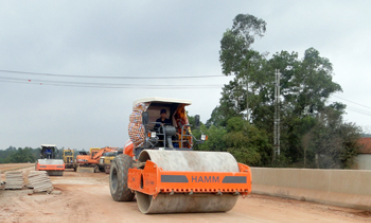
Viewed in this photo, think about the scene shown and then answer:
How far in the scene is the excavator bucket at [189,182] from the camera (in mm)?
7336

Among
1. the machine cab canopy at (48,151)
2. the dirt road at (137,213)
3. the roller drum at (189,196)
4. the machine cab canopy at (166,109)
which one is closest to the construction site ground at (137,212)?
the dirt road at (137,213)

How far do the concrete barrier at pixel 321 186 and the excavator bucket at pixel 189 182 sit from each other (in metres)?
3.36

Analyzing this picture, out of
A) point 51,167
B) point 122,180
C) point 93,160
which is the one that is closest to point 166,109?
point 122,180

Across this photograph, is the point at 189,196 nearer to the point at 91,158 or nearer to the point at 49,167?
the point at 49,167

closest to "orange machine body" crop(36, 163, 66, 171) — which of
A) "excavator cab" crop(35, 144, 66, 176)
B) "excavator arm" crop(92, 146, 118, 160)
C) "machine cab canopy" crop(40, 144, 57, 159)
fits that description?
"excavator cab" crop(35, 144, 66, 176)

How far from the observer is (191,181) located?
7.42 m

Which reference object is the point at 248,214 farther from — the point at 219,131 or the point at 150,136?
the point at 219,131

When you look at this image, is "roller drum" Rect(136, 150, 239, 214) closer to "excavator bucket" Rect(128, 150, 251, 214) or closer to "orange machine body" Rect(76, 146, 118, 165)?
"excavator bucket" Rect(128, 150, 251, 214)

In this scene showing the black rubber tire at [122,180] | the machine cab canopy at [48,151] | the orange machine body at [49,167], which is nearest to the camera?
the black rubber tire at [122,180]

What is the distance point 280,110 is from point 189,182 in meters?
33.5

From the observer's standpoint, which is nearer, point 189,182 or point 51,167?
point 189,182

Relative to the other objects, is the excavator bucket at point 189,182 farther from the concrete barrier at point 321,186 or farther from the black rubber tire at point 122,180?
the concrete barrier at point 321,186

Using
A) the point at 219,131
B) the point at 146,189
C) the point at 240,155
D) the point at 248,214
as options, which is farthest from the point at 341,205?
the point at 219,131

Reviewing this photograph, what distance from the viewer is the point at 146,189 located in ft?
25.4
